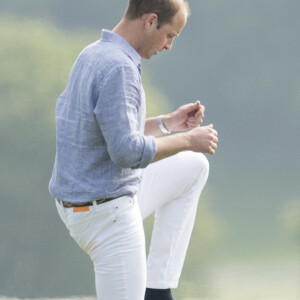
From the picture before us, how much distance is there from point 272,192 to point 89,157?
1532mm

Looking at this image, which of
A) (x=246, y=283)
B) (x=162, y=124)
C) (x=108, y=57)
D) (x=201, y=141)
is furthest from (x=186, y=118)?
(x=246, y=283)

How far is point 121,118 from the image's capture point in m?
2.10

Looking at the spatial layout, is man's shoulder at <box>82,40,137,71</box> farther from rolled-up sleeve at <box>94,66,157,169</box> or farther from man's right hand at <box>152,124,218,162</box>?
man's right hand at <box>152,124,218,162</box>

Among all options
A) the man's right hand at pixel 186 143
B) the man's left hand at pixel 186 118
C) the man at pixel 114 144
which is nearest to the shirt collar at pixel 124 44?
the man at pixel 114 144

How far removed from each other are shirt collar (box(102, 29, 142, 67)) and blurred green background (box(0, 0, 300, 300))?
4.23ft

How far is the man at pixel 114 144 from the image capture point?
212 centimetres

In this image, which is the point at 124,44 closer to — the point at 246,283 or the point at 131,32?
the point at 131,32

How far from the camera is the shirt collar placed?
2.23 m

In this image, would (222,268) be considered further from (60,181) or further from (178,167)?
(60,181)

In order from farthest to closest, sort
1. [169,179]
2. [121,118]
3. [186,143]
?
[169,179], [186,143], [121,118]

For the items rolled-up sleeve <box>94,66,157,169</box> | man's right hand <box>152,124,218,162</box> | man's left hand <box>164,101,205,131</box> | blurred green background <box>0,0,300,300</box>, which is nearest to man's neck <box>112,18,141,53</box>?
rolled-up sleeve <box>94,66,157,169</box>

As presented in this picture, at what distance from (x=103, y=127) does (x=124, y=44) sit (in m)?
0.29

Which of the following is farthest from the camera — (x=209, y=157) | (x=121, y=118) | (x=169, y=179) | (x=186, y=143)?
(x=209, y=157)

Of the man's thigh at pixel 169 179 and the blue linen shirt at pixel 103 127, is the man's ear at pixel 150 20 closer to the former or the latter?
the blue linen shirt at pixel 103 127
